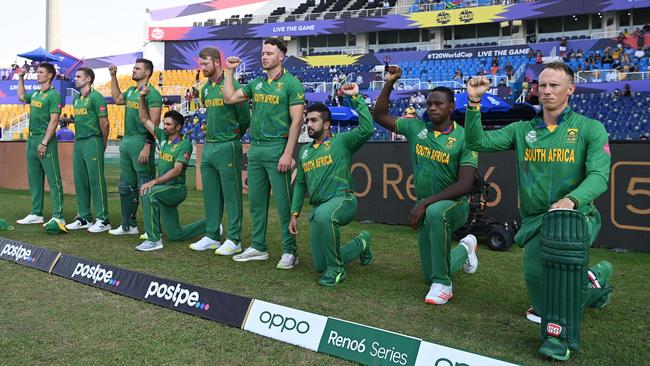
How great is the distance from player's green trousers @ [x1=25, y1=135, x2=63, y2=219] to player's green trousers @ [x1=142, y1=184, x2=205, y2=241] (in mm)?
1950

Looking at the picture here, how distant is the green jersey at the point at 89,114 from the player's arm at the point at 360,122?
13.0ft

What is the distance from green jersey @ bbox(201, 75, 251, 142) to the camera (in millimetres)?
5801

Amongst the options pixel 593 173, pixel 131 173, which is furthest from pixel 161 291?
pixel 131 173

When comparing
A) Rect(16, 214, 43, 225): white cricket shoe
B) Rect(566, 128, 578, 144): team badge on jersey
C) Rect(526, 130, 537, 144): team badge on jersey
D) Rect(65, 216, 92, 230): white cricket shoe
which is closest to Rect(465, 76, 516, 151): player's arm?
Rect(526, 130, 537, 144): team badge on jersey

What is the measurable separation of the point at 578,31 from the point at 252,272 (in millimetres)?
34529

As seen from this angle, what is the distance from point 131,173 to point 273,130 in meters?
2.66

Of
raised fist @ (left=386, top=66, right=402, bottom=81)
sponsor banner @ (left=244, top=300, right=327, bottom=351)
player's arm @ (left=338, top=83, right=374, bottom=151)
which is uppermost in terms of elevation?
raised fist @ (left=386, top=66, right=402, bottom=81)

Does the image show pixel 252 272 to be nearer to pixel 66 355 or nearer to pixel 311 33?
pixel 66 355

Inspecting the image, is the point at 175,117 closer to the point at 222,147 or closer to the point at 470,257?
the point at 222,147

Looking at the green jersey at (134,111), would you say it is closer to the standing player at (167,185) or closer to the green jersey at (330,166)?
the standing player at (167,185)

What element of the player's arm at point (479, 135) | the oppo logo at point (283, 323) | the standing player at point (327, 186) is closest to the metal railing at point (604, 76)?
the standing player at point (327, 186)

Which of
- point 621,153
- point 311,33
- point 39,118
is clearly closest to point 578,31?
point 311,33

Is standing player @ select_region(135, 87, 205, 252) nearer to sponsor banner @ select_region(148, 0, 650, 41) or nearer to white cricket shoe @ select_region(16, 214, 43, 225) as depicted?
white cricket shoe @ select_region(16, 214, 43, 225)

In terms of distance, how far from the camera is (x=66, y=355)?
2898mm
